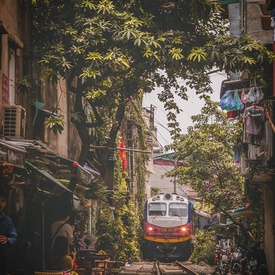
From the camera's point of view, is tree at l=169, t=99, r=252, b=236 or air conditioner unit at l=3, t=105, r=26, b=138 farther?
tree at l=169, t=99, r=252, b=236

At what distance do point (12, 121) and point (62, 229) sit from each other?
2.94 m

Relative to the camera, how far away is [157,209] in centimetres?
3388

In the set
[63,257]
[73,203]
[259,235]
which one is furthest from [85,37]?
[259,235]

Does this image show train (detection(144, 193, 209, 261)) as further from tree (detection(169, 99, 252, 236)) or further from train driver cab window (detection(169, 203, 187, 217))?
tree (detection(169, 99, 252, 236))

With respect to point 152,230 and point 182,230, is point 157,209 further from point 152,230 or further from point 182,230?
point 182,230

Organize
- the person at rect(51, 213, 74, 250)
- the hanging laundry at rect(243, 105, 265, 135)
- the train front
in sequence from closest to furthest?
the person at rect(51, 213, 74, 250)
the hanging laundry at rect(243, 105, 265, 135)
the train front

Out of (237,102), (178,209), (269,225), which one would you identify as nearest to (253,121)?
(237,102)

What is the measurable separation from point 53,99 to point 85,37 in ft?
11.1

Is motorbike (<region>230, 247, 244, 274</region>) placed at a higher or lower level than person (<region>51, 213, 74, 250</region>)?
lower

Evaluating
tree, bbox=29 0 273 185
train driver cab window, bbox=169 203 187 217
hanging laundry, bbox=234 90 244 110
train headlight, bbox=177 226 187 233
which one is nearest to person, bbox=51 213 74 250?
tree, bbox=29 0 273 185

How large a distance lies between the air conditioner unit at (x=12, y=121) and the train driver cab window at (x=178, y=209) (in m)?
20.5

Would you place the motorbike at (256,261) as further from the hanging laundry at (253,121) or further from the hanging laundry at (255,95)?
the hanging laundry at (255,95)

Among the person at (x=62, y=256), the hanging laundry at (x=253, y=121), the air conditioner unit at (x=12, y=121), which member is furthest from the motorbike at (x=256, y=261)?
the air conditioner unit at (x=12, y=121)

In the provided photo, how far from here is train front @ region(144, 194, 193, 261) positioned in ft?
107
